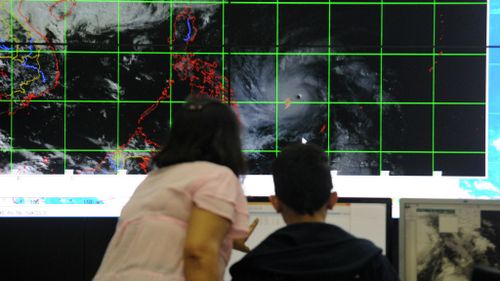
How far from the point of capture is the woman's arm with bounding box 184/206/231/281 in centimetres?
109

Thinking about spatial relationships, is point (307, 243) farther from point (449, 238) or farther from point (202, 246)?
point (449, 238)

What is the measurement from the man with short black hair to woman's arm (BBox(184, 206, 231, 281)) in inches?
2.9

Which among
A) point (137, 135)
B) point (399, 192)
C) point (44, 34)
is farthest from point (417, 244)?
point (44, 34)

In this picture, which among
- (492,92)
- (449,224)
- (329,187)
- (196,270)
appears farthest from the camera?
(492,92)

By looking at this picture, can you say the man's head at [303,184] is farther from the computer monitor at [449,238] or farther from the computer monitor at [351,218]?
the computer monitor at [449,238]

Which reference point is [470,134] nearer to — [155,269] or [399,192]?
[399,192]

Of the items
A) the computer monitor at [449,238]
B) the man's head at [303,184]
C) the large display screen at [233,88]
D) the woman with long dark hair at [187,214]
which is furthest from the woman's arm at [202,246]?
the large display screen at [233,88]

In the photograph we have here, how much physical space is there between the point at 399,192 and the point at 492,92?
627 millimetres

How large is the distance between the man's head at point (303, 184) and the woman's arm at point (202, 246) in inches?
6.6

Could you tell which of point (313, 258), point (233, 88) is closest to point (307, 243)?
point (313, 258)

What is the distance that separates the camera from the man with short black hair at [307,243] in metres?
1.08

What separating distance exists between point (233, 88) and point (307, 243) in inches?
57.1

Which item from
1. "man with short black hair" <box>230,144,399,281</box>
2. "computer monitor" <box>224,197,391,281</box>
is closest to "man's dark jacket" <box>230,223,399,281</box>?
"man with short black hair" <box>230,144,399,281</box>

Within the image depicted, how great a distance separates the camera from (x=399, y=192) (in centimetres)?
245
